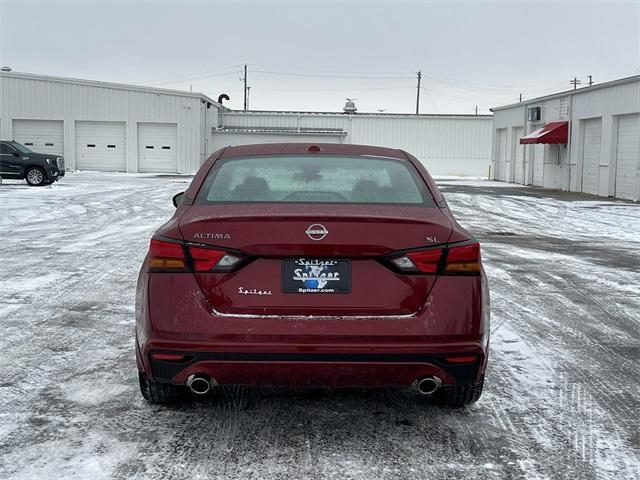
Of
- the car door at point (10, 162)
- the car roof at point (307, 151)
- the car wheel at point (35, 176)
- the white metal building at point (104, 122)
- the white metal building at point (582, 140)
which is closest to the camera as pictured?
the car roof at point (307, 151)

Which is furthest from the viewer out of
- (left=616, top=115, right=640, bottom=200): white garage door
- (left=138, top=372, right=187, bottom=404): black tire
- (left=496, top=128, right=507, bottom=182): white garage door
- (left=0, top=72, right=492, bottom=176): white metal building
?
(left=0, top=72, right=492, bottom=176): white metal building

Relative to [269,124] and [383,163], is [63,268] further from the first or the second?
[269,124]

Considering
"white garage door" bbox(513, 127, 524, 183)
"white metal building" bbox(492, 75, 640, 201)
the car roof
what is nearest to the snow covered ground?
the car roof

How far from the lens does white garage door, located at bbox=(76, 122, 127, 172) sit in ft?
141

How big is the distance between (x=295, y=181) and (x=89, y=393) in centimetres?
180

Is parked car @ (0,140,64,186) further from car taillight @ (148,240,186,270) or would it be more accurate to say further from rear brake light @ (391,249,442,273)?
rear brake light @ (391,249,442,273)

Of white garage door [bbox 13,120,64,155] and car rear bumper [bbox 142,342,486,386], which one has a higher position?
white garage door [bbox 13,120,64,155]

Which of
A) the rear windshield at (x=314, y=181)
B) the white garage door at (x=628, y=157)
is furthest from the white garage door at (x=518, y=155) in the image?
the rear windshield at (x=314, y=181)

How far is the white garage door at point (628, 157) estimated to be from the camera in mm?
24859

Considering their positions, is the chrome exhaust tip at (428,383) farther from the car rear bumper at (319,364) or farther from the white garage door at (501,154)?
the white garage door at (501,154)

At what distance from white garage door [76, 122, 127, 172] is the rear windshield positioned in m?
40.2

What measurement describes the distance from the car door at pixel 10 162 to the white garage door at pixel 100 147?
17.2 metres

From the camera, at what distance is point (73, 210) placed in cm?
1802

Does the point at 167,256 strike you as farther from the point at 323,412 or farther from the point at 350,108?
the point at 350,108
